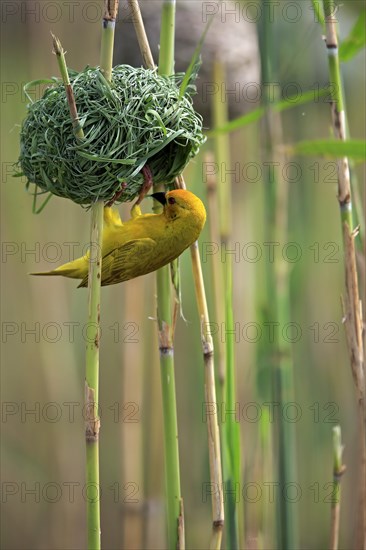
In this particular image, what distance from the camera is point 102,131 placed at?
4.10 feet

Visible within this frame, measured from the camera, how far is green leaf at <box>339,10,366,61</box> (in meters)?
1.28

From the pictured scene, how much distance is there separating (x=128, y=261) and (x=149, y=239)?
0.21 ft

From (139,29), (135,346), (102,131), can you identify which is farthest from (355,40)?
(135,346)

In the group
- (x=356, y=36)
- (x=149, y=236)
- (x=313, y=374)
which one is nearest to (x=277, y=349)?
(x=149, y=236)

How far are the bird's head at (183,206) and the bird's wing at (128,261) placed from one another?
79 mm

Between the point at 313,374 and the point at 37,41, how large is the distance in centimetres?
153

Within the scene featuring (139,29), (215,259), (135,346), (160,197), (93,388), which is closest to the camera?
(93,388)

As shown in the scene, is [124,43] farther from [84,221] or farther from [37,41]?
[84,221]

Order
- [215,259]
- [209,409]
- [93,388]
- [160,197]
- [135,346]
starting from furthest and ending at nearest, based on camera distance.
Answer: [135,346] < [215,259] < [160,197] < [209,409] < [93,388]

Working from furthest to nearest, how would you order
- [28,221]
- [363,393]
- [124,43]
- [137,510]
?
1. [28,221]
2. [137,510]
3. [124,43]
4. [363,393]

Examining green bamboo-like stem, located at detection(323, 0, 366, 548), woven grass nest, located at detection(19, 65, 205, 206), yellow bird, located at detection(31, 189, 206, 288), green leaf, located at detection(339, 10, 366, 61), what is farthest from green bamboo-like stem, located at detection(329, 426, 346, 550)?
green leaf, located at detection(339, 10, 366, 61)

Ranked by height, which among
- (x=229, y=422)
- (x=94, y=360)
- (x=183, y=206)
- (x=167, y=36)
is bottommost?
(x=229, y=422)

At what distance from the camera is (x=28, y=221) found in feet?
8.38

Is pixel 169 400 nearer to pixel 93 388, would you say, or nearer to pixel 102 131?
pixel 93 388
